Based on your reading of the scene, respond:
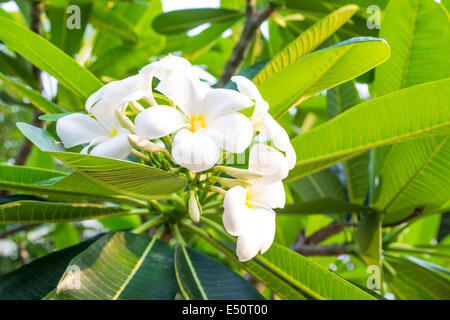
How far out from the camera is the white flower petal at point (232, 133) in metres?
0.62

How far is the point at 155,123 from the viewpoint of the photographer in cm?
61

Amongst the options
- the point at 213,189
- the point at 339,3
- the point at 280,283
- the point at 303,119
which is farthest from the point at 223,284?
the point at 303,119

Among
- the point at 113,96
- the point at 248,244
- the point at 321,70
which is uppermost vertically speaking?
the point at 321,70

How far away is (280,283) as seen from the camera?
3.15 feet

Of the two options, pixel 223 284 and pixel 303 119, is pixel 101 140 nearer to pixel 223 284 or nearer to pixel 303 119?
pixel 223 284

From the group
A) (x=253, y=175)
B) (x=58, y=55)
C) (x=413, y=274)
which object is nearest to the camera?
(x=253, y=175)

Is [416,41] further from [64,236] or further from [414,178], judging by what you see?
[64,236]

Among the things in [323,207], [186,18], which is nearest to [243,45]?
[186,18]

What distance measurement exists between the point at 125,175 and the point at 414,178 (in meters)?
0.82

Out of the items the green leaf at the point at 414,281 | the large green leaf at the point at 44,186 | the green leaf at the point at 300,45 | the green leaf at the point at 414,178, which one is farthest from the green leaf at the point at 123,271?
the green leaf at the point at 414,281

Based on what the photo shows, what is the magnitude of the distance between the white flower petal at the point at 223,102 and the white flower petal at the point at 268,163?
8 centimetres

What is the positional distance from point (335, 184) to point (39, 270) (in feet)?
3.00

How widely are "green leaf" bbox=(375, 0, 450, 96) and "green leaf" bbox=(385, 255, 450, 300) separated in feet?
1.82

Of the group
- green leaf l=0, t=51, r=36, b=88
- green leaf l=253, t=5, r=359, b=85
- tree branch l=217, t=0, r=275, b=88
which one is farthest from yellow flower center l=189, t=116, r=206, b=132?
green leaf l=0, t=51, r=36, b=88
